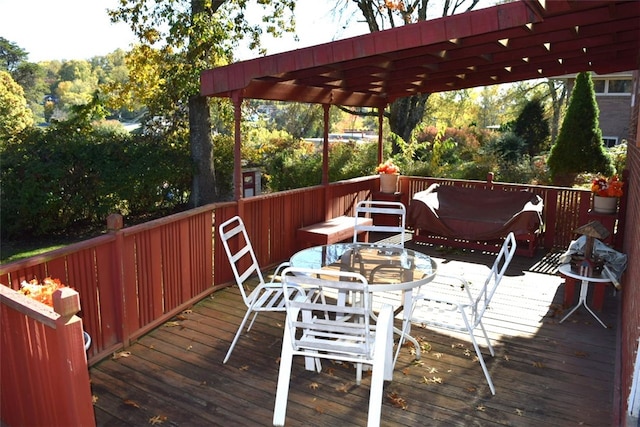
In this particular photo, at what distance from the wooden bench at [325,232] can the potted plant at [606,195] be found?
2.86 meters

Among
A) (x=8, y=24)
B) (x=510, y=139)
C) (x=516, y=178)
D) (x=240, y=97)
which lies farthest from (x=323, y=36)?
(x=240, y=97)

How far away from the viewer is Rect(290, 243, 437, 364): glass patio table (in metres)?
3.32

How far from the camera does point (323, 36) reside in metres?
18.8

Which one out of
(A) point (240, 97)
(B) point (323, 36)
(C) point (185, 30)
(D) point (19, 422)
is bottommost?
(D) point (19, 422)

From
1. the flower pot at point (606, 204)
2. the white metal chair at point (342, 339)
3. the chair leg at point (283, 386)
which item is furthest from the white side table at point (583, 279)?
the chair leg at point (283, 386)

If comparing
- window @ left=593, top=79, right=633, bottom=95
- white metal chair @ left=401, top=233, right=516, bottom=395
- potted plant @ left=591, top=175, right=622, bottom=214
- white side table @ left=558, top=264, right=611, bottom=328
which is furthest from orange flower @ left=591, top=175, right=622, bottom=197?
window @ left=593, top=79, right=633, bottom=95

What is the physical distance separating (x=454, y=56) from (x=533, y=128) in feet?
44.1

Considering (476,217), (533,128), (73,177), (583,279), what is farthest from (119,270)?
(533,128)

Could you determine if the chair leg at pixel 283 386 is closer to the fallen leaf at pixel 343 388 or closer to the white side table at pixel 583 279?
the fallen leaf at pixel 343 388

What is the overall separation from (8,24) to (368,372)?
1031 cm

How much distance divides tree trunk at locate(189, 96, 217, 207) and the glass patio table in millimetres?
5331

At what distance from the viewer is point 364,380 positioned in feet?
11.6

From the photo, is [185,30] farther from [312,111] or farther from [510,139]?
[312,111]

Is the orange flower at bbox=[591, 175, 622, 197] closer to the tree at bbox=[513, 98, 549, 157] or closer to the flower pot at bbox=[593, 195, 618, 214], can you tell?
the flower pot at bbox=[593, 195, 618, 214]
